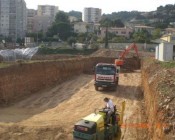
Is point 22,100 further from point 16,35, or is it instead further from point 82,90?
point 16,35

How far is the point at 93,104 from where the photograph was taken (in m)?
28.3

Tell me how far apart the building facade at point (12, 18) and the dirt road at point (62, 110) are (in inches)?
4448

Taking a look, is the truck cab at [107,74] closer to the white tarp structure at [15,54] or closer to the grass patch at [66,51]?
the white tarp structure at [15,54]

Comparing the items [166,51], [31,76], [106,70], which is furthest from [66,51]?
[106,70]

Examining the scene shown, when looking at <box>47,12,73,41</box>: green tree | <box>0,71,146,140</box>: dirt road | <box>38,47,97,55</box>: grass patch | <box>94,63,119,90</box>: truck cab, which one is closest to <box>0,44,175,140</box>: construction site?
<box>0,71,146,140</box>: dirt road

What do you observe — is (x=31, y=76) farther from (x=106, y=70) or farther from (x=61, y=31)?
(x=61, y=31)

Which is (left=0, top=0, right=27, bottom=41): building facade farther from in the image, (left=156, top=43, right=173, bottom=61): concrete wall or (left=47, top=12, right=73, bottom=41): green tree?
(left=156, top=43, right=173, bottom=61): concrete wall

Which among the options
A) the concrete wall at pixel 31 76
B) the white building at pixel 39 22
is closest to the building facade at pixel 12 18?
the white building at pixel 39 22

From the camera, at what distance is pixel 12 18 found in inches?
6024

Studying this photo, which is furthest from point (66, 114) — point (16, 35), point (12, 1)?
point (12, 1)

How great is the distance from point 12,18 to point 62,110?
131774 millimetres

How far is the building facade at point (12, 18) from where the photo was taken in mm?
148500

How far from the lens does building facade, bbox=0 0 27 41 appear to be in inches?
5846

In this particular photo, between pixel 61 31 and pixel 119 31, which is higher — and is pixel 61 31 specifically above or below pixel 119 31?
below
